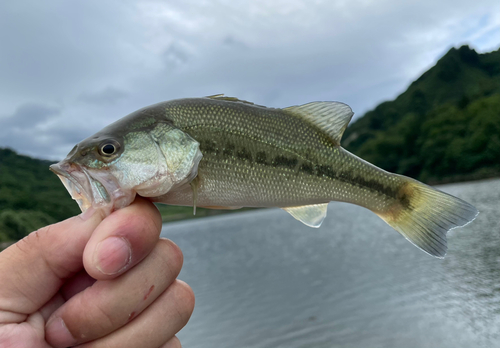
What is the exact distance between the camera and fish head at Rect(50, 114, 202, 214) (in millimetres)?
2105

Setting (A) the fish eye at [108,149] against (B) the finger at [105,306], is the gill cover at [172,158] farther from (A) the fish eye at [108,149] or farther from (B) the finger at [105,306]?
(B) the finger at [105,306]

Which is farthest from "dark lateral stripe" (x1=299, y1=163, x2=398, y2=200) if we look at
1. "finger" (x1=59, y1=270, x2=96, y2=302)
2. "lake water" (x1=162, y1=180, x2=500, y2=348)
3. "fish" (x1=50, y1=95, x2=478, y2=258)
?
"lake water" (x1=162, y1=180, x2=500, y2=348)

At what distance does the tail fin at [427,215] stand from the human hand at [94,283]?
6.25 feet

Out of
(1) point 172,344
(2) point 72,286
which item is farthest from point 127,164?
(1) point 172,344

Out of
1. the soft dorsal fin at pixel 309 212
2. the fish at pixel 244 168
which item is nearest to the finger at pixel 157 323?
the fish at pixel 244 168

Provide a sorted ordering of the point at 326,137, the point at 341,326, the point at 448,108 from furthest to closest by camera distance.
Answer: the point at 448,108 → the point at 341,326 → the point at 326,137

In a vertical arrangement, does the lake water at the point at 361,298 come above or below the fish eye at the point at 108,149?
below

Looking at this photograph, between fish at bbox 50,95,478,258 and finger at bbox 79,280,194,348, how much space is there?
711 mm

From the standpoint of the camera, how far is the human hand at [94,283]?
6.52 feet

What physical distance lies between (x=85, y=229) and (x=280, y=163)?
4.75ft

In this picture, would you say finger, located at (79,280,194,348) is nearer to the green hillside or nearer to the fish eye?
the fish eye

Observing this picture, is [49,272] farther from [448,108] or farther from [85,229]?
[448,108]

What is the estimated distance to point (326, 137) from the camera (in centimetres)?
277

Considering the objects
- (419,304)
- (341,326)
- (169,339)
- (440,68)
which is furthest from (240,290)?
(440,68)
